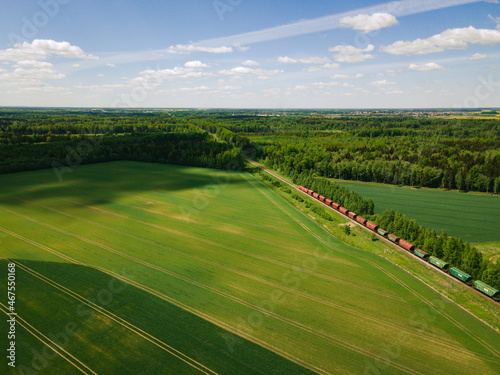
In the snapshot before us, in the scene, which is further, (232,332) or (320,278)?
(320,278)

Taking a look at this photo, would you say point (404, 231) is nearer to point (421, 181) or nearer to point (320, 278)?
point (320, 278)

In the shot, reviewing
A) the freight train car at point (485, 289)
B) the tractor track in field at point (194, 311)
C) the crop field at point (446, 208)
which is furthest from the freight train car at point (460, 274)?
the tractor track in field at point (194, 311)

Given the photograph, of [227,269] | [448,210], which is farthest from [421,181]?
[227,269]

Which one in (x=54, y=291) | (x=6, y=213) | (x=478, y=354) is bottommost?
(x=478, y=354)

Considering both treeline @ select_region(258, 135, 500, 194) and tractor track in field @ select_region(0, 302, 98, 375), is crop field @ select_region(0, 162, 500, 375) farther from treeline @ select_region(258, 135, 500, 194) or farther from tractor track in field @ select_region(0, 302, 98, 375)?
treeline @ select_region(258, 135, 500, 194)

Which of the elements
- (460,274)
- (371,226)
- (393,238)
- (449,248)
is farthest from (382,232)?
(460,274)

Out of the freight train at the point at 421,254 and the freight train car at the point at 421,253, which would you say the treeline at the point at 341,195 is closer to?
the freight train at the point at 421,254

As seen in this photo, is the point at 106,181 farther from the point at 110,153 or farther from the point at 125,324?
the point at 125,324
